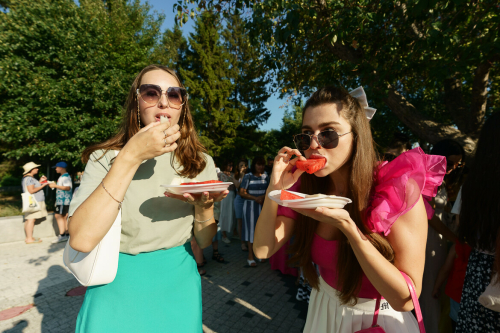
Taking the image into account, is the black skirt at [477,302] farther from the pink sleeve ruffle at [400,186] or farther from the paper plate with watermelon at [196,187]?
the paper plate with watermelon at [196,187]

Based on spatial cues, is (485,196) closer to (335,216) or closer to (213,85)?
(335,216)

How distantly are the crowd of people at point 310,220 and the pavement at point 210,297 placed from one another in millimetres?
2591

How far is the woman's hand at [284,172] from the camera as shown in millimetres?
1919

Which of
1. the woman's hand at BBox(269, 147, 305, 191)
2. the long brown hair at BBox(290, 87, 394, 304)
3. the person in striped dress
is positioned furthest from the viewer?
the person in striped dress

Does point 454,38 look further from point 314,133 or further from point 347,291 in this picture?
point 347,291

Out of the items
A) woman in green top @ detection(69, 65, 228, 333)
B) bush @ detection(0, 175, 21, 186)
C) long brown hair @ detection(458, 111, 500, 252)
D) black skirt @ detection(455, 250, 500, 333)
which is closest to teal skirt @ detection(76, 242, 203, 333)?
woman in green top @ detection(69, 65, 228, 333)

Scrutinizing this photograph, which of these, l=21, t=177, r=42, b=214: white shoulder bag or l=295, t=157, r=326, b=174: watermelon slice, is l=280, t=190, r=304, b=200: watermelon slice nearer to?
l=295, t=157, r=326, b=174: watermelon slice

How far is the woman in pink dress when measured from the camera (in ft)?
4.64

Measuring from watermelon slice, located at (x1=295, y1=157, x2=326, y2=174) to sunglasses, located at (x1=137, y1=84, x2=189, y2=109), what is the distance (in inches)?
39.3

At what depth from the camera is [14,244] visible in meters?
7.64

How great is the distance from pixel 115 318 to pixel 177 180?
94 centimetres

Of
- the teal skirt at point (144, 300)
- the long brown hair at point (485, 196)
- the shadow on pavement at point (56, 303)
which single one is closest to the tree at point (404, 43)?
the long brown hair at point (485, 196)

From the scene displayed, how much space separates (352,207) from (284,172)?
56 centimetres

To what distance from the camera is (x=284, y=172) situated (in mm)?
1972
